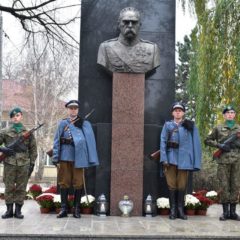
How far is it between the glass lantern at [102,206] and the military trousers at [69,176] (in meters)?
0.45

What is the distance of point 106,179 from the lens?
319 inches

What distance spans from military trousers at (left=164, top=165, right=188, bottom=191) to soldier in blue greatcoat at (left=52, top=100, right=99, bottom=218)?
1.15 m

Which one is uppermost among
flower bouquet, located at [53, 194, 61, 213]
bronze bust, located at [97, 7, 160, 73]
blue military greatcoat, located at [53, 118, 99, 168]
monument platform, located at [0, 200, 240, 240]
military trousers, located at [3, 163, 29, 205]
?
bronze bust, located at [97, 7, 160, 73]

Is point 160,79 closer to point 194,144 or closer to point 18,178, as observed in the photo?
point 194,144

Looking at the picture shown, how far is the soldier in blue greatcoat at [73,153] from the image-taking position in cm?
750

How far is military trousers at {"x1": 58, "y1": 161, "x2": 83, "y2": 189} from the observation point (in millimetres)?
7590

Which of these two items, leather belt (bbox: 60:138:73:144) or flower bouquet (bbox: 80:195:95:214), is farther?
flower bouquet (bbox: 80:195:95:214)

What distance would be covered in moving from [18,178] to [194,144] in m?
2.81

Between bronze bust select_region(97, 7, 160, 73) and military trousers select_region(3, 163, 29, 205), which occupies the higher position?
bronze bust select_region(97, 7, 160, 73)

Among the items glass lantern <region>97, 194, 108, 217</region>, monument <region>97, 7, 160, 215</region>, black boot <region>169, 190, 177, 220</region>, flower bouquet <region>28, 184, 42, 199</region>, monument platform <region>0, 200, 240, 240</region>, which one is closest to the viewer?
monument platform <region>0, 200, 240, 240</region>

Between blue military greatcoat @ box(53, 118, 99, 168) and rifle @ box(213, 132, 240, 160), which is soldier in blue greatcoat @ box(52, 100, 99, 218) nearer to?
blue military greatcoat @ box(53, 118, 99, 168)

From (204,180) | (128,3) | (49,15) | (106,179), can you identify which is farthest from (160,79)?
(204,180)

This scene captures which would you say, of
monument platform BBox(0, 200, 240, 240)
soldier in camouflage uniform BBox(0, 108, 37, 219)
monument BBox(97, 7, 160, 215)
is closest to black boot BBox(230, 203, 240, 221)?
monument platform BBox(0, 200, 240, 240)

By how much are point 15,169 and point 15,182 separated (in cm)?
21
